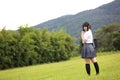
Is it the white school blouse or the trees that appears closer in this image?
the white school blouse

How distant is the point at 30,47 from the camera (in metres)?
67.8

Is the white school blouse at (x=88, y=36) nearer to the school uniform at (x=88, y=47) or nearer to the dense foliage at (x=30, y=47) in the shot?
the school uniform at (x=88, y=47)

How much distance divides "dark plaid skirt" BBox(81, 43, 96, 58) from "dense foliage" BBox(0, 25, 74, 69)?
165 feet

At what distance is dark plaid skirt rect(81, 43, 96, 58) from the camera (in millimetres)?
12180

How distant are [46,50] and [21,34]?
295 inches

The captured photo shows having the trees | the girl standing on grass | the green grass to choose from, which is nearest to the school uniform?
the girl standing on grass

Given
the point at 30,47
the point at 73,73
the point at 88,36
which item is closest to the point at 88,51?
the point at 88,36

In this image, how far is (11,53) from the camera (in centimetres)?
6412

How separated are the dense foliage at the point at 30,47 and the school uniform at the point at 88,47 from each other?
50.3 m

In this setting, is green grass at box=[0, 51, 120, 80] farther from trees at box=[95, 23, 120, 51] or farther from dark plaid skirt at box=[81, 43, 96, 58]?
trees at box=[95, 23, 120, 51]

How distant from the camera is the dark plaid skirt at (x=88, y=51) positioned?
12180mm

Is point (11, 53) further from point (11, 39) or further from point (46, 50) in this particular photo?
point (46, 50)

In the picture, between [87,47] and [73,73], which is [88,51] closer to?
[87,47]

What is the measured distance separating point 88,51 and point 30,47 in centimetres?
5618
